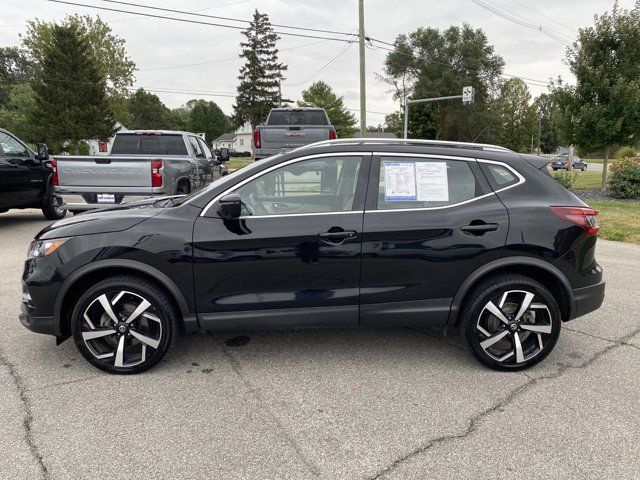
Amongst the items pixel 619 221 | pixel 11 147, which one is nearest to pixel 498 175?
pixel 619 221

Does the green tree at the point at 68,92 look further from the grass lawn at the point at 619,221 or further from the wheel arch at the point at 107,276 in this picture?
the wheel arch at the point at 107,276

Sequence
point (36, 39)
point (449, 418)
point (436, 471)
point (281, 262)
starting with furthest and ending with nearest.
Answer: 1. point (36, 39)
2. point (281, 262)
3. point (449, 418)
4. point (436, 471)

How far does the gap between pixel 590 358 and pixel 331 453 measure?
242 cm

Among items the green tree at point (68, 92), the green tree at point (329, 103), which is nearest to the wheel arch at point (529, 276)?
the green tree at point (68, 92)

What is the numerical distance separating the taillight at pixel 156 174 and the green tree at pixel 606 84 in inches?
511

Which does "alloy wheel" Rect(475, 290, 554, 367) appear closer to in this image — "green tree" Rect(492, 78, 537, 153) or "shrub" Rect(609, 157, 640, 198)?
"shrub" Rect(609, 157, 640, 198)

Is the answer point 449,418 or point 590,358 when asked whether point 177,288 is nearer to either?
point 449,418

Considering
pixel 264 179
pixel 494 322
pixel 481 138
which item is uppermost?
pixel 481 138

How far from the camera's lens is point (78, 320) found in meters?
3.26

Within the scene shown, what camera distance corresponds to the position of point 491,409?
9.68ft

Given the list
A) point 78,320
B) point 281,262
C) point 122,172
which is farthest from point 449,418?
point 122,172

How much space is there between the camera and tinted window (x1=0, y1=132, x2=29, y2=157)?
333 inches

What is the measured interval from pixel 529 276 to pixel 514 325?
0.40 meters

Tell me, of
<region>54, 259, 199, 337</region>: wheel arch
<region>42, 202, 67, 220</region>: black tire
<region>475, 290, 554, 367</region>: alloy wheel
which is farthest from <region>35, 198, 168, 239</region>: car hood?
<region>42, 202, 67, 220</region>: black tire
